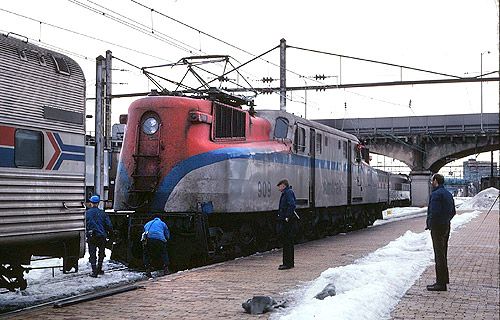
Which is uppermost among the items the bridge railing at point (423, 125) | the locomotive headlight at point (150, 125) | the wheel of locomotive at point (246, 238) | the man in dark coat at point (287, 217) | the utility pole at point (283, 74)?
the bridge railing at point (423, 125)

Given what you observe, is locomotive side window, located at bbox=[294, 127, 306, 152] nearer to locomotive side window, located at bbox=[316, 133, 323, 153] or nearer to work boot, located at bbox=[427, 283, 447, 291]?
locomotive side window, located at bbox=[316, 133, 323, 153]

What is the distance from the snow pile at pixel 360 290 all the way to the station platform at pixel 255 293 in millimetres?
208

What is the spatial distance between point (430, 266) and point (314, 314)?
6.47 m

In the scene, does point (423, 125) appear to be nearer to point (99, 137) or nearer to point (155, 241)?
point (99, 137)

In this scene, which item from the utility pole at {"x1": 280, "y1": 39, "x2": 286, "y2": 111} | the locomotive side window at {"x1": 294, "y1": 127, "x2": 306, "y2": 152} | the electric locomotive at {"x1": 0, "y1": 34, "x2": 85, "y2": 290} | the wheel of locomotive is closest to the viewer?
the electric locomotive at {"x1": 0, "y1": 34, "x2": 85, "y2": 290}

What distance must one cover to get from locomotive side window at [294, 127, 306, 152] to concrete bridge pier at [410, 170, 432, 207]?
1949 inches

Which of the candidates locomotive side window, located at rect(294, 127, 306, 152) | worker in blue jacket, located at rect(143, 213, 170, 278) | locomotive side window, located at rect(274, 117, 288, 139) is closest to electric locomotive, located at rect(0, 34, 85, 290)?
worker in blue jacket, located at rect(143, 213, 170, 278)

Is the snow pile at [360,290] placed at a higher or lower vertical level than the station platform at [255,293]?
higher

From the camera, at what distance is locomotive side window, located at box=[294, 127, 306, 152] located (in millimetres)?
18484

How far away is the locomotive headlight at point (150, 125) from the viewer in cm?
1488

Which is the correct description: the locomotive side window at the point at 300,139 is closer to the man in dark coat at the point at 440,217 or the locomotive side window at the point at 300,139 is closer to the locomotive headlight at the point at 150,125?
the locomotive headlight at the point at 150,125

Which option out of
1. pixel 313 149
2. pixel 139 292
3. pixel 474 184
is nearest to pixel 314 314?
pixel 139 292

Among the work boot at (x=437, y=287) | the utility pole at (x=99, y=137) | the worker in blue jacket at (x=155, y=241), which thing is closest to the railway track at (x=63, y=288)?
the worker in blue jacket at (x=155, y=241)

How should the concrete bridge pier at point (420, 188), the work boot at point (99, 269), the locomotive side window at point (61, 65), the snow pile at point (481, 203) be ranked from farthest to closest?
the concrete bridge pier at point (420, 188) < the snow pile at point (481, 203) < the work boot at point (99, 269) < the locomotive side window at point (61, 65)
